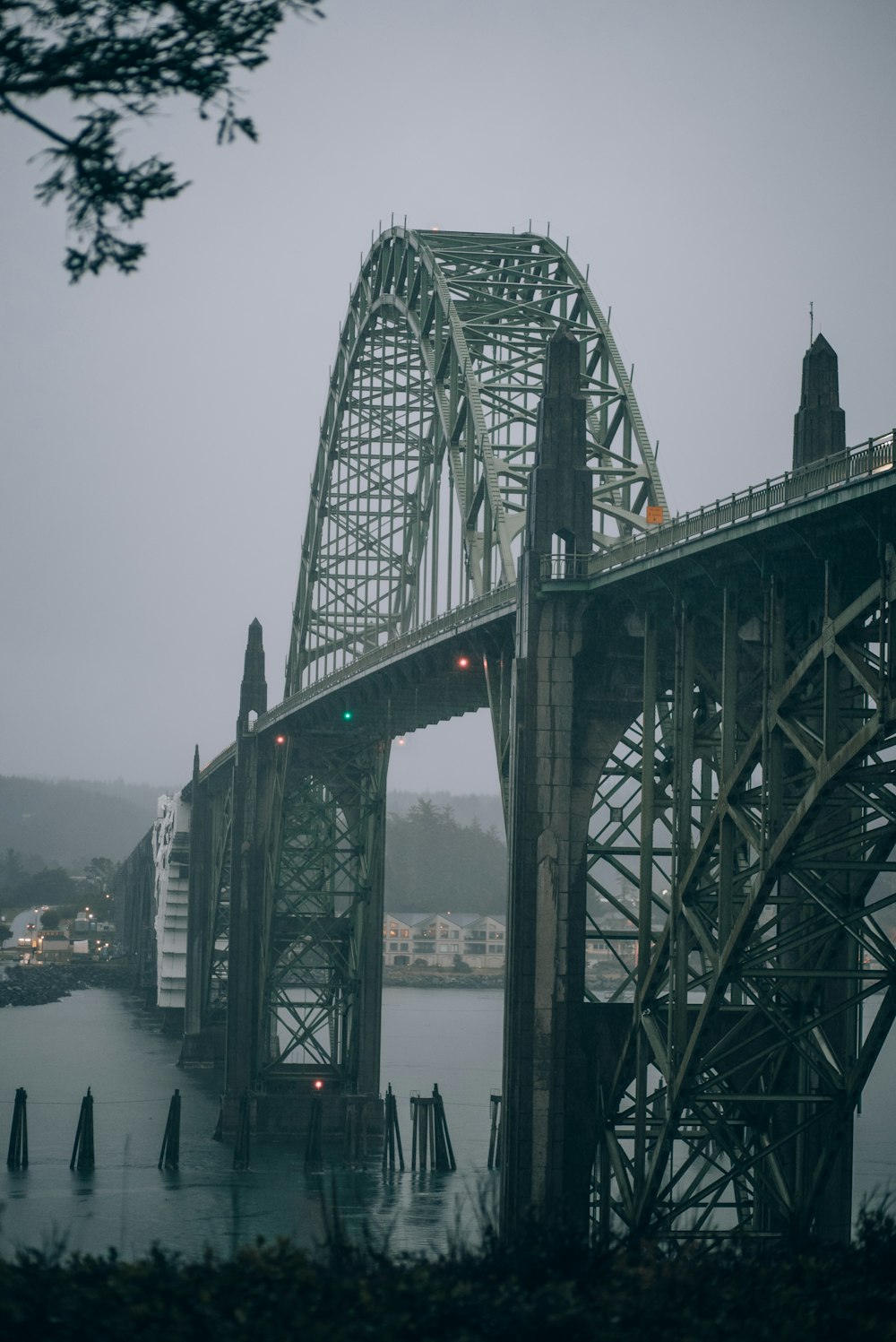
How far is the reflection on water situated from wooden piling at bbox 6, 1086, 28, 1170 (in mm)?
701

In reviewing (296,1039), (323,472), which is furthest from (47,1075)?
(323,472)

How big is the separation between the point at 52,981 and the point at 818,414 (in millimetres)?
136133

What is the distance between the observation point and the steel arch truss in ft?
90.0

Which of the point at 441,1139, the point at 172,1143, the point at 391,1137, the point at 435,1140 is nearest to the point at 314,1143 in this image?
the point at 391,1137

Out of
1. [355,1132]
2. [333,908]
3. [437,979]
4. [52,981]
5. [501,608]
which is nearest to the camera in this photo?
[501,608]

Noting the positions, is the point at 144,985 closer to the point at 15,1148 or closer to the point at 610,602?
the point at 15,1148

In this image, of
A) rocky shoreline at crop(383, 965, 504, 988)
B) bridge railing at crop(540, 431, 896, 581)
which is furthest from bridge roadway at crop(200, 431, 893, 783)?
rocky shoreline at crop(383, 965, 504, 988)

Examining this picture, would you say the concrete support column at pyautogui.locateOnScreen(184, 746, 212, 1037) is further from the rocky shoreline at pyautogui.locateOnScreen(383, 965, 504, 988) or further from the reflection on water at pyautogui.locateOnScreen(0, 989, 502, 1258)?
the rocky shoreline at pyautogui.locateOnScreen(383, 965, 504, 988)

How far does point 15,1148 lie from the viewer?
59.0 meters

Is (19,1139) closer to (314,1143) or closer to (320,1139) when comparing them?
(314,1143)

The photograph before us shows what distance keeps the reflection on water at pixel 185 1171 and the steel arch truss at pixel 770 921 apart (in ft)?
12.8

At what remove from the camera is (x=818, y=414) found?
3706 centimetres

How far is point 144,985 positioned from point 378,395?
A: 9039 centimetres

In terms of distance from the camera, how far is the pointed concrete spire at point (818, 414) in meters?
36.9
